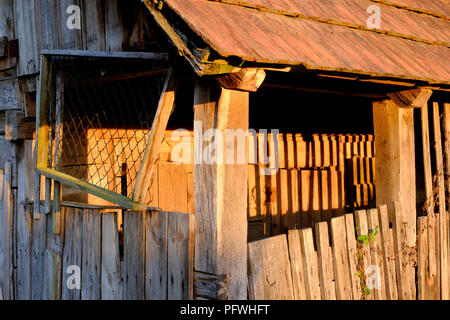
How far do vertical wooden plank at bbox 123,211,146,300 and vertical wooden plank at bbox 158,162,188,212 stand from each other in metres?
2.66

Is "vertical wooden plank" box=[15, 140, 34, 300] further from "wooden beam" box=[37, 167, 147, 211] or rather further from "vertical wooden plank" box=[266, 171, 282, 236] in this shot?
"vertical wooden plank" box=[266, 171, 282, 236]

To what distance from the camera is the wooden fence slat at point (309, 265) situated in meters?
5.07

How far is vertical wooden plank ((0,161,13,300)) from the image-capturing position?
21.8ft

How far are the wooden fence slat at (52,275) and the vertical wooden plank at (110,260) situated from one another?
0.71 metres

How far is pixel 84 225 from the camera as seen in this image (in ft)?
18.5

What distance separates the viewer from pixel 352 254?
18.3 ft

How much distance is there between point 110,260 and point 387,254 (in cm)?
254

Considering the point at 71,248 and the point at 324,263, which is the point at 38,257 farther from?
the point at 324,263

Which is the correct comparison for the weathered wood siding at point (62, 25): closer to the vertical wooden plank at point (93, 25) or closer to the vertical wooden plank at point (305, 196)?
the vertical wooden plank at point (93, 25)

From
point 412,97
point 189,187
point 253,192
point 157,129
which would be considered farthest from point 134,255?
point 253,192

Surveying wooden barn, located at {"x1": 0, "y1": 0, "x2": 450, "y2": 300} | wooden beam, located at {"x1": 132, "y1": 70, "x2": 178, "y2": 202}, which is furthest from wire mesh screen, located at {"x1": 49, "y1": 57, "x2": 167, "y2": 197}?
wooden beam, located at {"x1": 132, "y1": 70, "x2": 178, "y2": 202}

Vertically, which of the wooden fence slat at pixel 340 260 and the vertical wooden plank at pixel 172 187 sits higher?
the vertical wooden plank at pixel 172 187

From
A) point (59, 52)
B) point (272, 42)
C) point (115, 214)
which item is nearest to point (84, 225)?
point (115, 214)

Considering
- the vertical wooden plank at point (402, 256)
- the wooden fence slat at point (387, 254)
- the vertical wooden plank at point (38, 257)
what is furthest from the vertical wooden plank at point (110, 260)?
the vertical wooden plank at point (402, 256)
